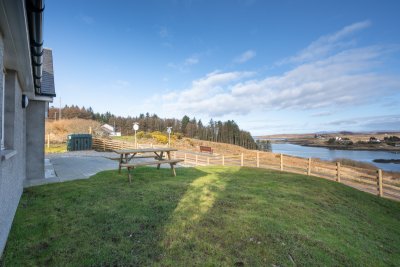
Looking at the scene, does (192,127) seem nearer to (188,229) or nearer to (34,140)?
(34,140)

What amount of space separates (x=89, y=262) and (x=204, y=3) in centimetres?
1442

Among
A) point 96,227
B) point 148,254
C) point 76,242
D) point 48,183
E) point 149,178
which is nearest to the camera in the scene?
point 148,254

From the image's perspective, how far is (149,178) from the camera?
23.5ft

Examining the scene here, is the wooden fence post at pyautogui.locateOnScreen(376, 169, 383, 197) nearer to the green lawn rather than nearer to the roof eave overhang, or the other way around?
the green lawn

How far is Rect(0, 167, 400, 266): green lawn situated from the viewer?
2709 millimetres

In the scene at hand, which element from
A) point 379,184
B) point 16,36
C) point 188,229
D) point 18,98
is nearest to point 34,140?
point 18,98

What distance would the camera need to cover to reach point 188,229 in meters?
3.46

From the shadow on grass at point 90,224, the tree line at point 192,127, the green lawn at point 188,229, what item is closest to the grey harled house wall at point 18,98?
the shadow on grass at point 90,224

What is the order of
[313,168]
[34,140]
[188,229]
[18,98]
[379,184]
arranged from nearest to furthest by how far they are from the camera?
[188,229] < [18,98] < [34,140] < [379,184] < [313,168]

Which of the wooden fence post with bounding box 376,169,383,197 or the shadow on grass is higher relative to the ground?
the shadow on grass

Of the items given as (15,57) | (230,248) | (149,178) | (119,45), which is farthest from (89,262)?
(119,45)

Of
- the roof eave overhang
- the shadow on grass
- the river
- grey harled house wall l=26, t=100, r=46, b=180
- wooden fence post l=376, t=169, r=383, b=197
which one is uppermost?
the roof eave overhang

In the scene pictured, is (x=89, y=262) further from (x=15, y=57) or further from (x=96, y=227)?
(x=15, y=57)

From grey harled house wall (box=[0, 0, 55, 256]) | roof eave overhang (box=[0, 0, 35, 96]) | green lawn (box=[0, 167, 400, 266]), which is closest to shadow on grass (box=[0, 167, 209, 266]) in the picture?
green lawn (box=[0, 167, 400, 266])
